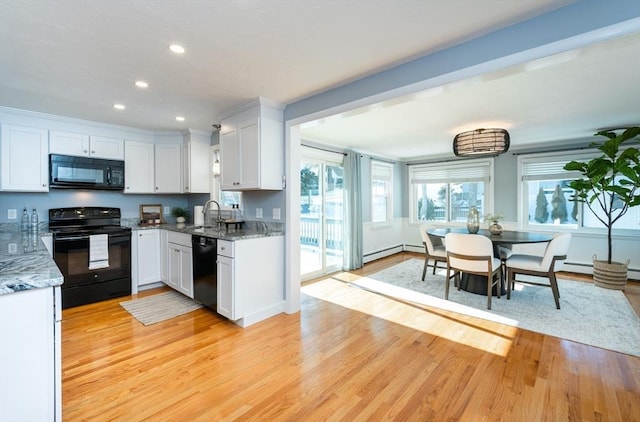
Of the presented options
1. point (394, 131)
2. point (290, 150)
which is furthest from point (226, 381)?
point (394, 131)

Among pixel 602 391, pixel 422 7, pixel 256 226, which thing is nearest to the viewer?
pixel 422 7

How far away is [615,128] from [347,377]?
17.4 ft

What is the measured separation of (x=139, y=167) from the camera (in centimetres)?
429

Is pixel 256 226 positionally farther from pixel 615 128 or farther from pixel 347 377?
pixel 615 128

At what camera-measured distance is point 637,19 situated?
4.75 ft

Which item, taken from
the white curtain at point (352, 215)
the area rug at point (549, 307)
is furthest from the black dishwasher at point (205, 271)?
the white curtain at point (352, 215)

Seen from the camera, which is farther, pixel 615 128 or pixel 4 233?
pixel 615 128

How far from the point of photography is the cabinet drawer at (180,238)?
3541 mm

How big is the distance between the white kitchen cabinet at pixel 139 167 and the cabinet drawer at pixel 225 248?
214cm

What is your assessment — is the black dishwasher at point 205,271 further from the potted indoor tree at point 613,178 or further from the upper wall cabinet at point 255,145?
the potted indoor tree at point 613,178

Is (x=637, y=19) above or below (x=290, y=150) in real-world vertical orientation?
above

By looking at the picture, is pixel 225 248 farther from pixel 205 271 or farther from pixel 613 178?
pixel 613 178

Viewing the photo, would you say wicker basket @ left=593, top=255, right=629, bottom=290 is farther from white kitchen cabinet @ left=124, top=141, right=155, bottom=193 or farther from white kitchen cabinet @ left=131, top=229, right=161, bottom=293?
white kitchen cabinet @ left=124, top=141, right=155, bottom=193

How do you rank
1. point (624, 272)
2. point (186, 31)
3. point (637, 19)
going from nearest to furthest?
point (637, 19), point (186, 31), point (624, 272)
